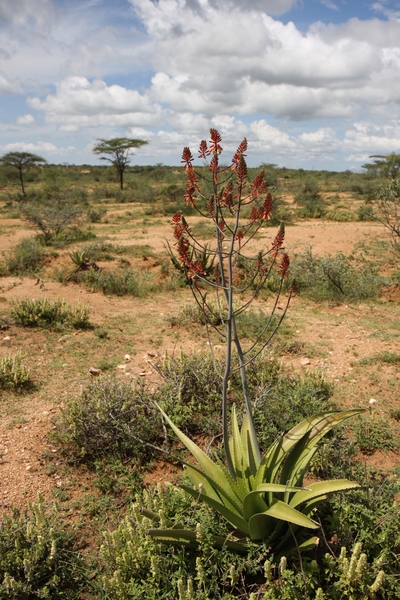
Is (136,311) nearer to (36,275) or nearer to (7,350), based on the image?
(7,350)

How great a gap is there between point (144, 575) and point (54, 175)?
3652 centimetres

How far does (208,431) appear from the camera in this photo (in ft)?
12.4

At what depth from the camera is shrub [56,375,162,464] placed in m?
3.65

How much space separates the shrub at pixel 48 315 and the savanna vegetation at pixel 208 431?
0.02 m

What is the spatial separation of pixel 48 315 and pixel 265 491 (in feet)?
16.8

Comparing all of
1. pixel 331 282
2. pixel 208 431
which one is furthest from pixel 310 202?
pixel 208 431

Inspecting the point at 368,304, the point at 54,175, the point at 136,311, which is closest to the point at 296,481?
the point at 136,311

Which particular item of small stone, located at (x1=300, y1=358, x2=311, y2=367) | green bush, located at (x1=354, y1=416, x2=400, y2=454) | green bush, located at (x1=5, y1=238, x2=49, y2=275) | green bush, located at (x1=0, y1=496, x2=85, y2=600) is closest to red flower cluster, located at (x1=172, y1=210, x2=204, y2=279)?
green bush, located at (x1=0, y1=496, x2=85, y2=600)

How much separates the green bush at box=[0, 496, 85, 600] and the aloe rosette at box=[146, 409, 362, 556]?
26.9 inches

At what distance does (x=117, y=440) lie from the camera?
3.72 m

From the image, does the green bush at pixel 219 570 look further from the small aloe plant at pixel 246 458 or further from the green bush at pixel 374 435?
the green bush at pixel 374 435

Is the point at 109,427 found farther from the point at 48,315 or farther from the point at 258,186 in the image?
A: the point at 48,315

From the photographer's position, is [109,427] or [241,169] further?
[109,427]

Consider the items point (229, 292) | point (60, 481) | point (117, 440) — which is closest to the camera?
point (229, 292)
